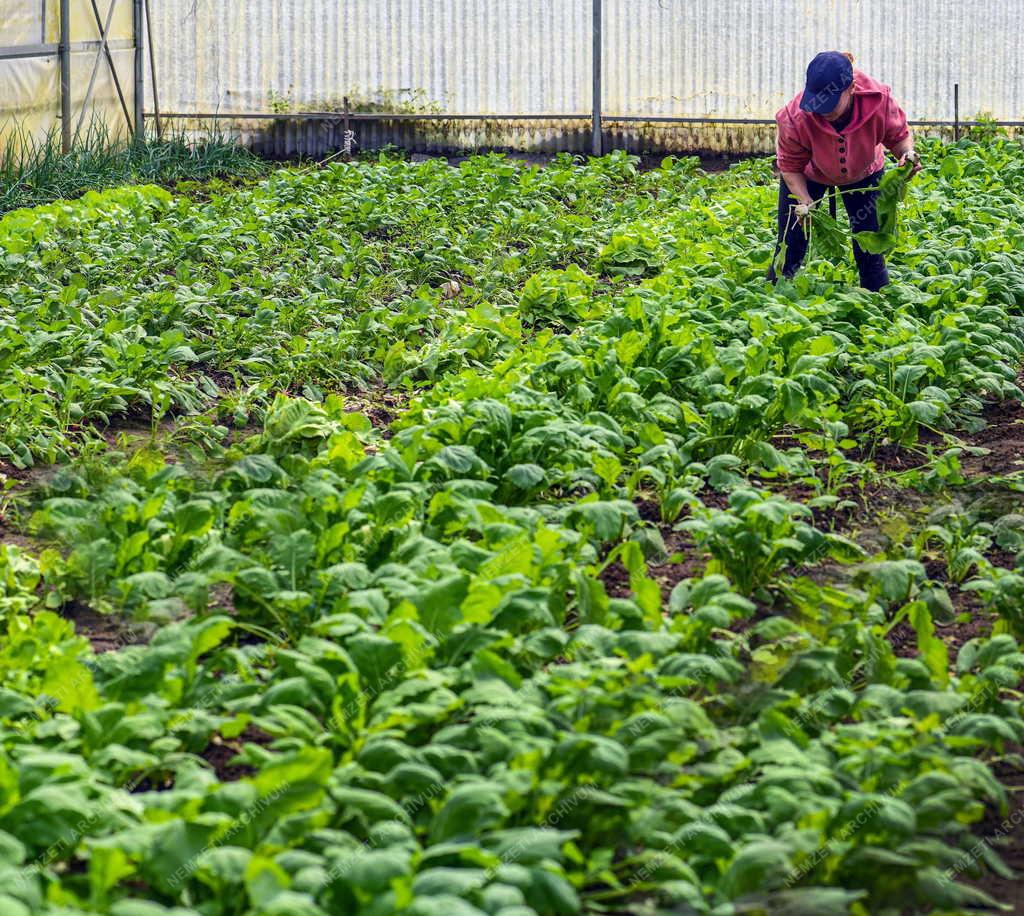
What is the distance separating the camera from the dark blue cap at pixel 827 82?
6.81 meters

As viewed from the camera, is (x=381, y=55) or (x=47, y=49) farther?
(x=381, y=55)

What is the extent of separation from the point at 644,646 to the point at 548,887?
2.82ft

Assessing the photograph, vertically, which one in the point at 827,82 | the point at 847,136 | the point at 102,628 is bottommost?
the point at 102,628

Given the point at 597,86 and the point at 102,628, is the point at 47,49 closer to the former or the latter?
the point at 597,86

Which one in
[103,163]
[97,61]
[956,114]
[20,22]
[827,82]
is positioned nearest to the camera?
[827,82]

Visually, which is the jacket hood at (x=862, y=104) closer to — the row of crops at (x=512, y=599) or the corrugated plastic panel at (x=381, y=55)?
the row of crops at (x=512, y=599)

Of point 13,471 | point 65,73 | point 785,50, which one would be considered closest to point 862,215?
point 13,471

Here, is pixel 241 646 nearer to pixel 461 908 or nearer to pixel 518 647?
pixel 518 647

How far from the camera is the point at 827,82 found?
22.4 feet

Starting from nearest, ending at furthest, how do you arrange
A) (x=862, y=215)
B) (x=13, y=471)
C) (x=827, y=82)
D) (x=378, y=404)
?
(x=13, y=471), (x=378, y=404), (x=827, y=82), (x=862, y=215)

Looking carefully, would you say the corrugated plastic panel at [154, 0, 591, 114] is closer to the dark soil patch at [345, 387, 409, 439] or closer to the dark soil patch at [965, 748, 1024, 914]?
the dark soil patch at [345, 387, 409, 439]

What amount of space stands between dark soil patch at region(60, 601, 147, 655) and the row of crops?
0.04 feet

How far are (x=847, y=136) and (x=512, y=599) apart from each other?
4474 mm

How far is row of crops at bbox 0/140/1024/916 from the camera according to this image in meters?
2.67
